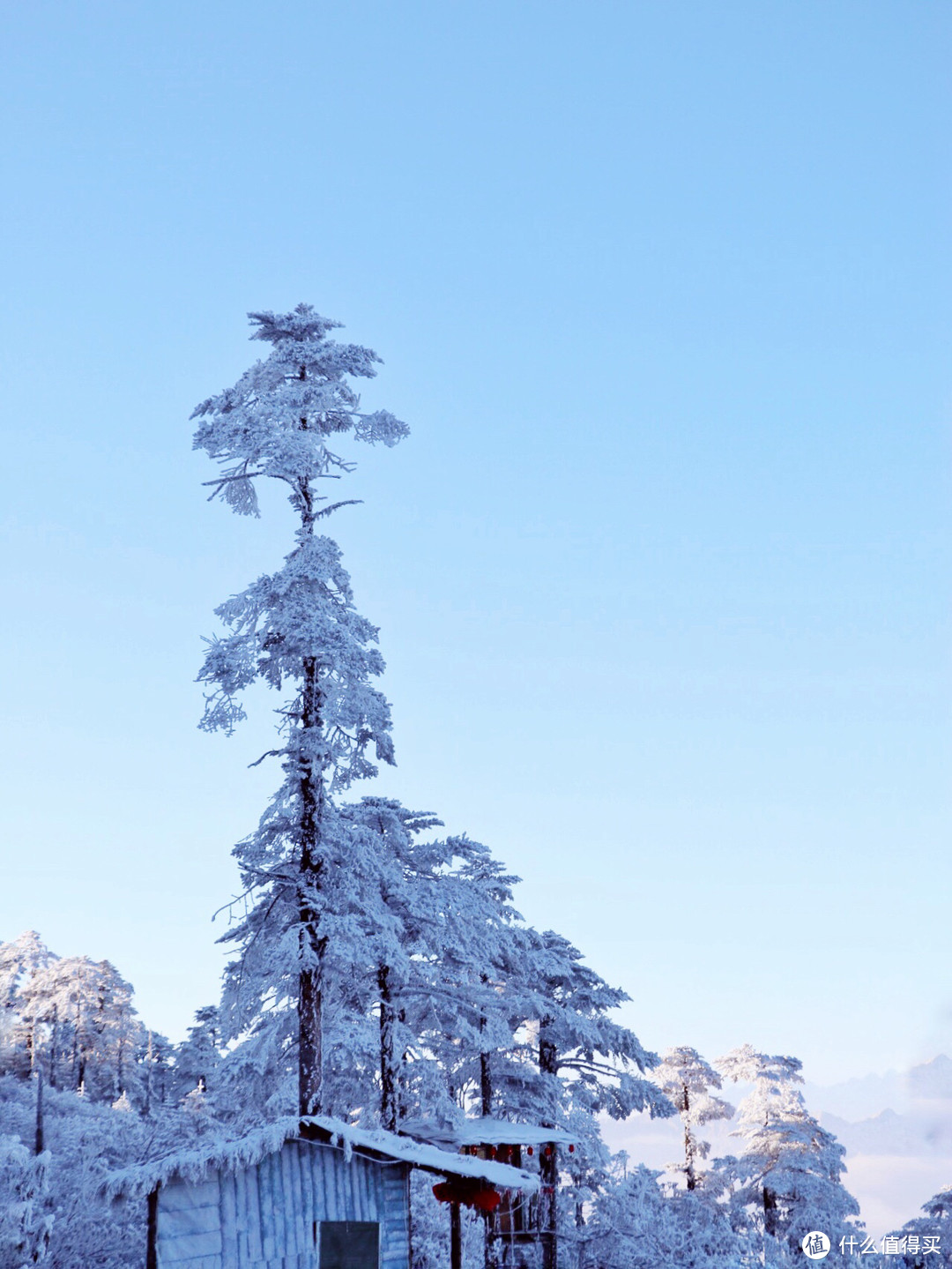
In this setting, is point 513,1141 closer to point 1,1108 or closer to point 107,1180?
point 107,1180

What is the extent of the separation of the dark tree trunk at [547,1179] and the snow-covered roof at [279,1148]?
11.4 meters

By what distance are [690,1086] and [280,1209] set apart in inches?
1245

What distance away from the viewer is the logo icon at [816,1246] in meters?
28.8

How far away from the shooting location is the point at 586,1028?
31.9m

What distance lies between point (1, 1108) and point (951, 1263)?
34.8m

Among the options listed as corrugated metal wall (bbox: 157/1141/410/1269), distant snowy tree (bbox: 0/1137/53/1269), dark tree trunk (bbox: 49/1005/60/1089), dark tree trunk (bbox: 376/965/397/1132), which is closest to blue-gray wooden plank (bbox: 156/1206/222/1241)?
corrugated metal wall (bbox: 157/1141/410/1269)

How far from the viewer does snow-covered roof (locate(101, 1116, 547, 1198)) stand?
16.5 metres

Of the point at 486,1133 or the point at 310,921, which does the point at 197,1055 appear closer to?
the point at 486,1133

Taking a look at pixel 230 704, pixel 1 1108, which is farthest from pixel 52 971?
pixel 230 704

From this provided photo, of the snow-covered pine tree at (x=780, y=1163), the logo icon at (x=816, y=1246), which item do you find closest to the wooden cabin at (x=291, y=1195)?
the logo icon at (x=816, y=1246)

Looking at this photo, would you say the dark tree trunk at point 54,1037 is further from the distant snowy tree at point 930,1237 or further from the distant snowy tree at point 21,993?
the distant snowy tree at point 930,1237

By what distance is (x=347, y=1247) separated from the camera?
60.2ft

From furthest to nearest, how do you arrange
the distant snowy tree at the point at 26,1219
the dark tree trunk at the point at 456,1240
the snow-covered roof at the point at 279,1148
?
the distant snowy tree at the point at 26,1219
the dark tree trunk at the point at 456,1240
the snow-covered roof at the point at 279,1148

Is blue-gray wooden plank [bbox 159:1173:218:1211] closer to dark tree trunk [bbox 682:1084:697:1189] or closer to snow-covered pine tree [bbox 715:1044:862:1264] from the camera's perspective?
snow-covered pine tree [bbox 715:1044:862:1264]
